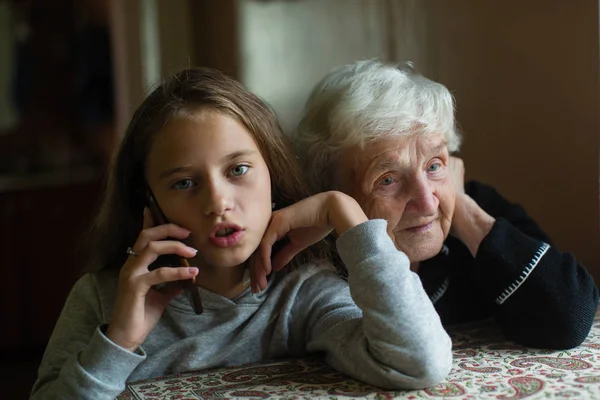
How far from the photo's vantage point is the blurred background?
1637 millimetres

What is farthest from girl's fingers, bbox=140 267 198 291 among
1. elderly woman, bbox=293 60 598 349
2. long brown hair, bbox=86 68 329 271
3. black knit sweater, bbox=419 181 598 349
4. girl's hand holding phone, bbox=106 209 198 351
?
black knit sweater, bbox=419 181 598 349

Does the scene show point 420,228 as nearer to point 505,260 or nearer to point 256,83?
point 505,260

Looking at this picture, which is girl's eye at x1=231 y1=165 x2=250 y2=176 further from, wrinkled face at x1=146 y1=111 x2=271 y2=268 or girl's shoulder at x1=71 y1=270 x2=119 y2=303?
girl's shoulder at x1=71 y1=270 x2=119 y2=303

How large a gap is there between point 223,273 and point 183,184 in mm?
195

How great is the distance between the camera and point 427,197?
1284 mm

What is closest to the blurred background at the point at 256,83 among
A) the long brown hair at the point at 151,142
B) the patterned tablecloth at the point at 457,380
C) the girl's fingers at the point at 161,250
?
the long brown hair at the point at 151,142

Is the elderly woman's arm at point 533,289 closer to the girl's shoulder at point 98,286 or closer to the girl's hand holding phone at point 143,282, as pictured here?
the girl's hand holding phone at point 143,282

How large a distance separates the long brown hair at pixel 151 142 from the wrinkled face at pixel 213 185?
35 millimetres

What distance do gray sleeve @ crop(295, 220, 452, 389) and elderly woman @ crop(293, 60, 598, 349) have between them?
0.19 m

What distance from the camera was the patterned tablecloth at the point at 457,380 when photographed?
3.34 ft

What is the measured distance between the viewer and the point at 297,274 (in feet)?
4.29

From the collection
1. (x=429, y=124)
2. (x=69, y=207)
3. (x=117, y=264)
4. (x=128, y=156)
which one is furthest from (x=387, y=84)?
(x=69, y=207)

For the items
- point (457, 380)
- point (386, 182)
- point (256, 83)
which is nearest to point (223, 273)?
point (386, 182)

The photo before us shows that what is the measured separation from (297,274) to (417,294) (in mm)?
290
